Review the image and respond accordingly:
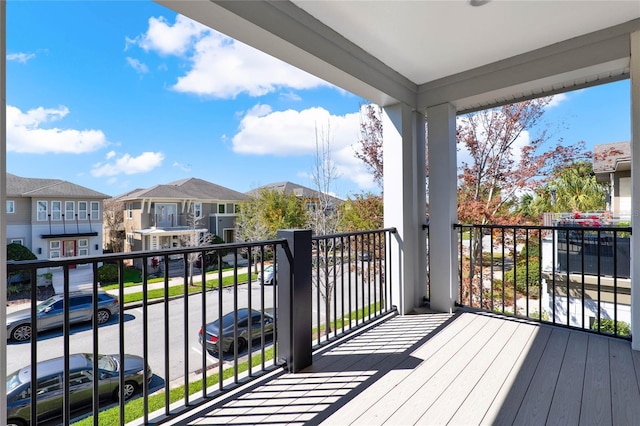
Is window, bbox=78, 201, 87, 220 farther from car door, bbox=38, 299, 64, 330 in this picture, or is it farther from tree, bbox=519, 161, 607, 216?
tree, bbox=519, 161, 607, 216

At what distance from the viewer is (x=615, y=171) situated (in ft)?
16.0

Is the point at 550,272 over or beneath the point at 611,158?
beneath

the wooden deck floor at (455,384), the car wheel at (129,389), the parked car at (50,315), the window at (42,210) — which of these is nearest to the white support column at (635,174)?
the wooden deck floor at (455,384)

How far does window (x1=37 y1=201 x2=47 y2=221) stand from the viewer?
647cm

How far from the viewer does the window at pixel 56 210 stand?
690cm

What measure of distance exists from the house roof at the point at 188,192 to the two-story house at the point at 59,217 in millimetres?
5919

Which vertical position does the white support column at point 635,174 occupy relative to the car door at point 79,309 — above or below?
above

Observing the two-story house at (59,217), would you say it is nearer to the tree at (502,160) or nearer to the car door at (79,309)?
the car door at (79,309)

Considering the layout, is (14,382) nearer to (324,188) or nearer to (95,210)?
(324,188)

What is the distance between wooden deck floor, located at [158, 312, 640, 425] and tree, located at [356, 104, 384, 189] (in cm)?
371

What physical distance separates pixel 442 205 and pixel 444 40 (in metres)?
1.59

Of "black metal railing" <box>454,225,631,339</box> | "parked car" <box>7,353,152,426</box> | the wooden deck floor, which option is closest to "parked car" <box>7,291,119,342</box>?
"parked car" <box>7,353,152,426</box>

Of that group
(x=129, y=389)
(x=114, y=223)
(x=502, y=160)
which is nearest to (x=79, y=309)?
(x=129, y=389)

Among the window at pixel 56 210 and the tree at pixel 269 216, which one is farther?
the tree at pixel 269 216
